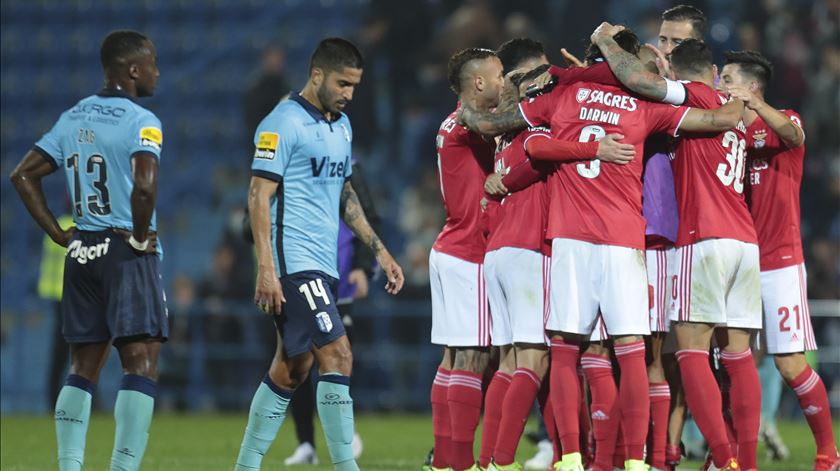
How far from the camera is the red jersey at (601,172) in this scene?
23.7ft

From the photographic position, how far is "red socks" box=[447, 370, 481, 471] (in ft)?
26.0

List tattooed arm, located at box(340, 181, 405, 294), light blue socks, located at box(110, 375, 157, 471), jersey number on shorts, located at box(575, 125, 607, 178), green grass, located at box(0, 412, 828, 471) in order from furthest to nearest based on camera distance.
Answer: green grass, located at box(0, 412, 828, 471) < tattooed arm, located at box(340, 181, 405, 294) < jersey number on shorts, located at box(575, 125, 607, 178) < light blue socks, located at box(110, 375, 157, 471)

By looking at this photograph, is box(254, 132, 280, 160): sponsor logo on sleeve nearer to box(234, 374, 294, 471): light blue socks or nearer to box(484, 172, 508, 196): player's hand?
box(234, 374, 294, 471): light blue socks

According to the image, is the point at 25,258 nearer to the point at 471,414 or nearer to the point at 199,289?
the point at 199,289

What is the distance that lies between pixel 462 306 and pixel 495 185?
0.80 metres

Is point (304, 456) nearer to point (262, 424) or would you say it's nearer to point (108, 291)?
point (262, 424)

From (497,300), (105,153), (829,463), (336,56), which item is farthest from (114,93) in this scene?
(829,463)

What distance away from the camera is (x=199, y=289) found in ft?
53.8

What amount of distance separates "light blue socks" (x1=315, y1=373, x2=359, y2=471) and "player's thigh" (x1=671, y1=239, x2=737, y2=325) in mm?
1989

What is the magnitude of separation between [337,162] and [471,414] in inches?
69.8

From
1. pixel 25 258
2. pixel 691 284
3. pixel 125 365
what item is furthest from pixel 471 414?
pixel 25 258

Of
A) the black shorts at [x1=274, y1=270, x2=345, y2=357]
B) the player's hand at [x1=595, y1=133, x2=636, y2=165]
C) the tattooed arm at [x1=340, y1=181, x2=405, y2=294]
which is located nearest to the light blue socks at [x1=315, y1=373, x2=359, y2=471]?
the black shorts at [x1=274, y1=270, x2=345, y2=357]

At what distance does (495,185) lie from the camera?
786cm

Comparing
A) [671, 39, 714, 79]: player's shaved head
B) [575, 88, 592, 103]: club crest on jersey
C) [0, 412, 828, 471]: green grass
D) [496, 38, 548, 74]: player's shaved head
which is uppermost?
[496, 38, 548, 74]: player's shaved head
